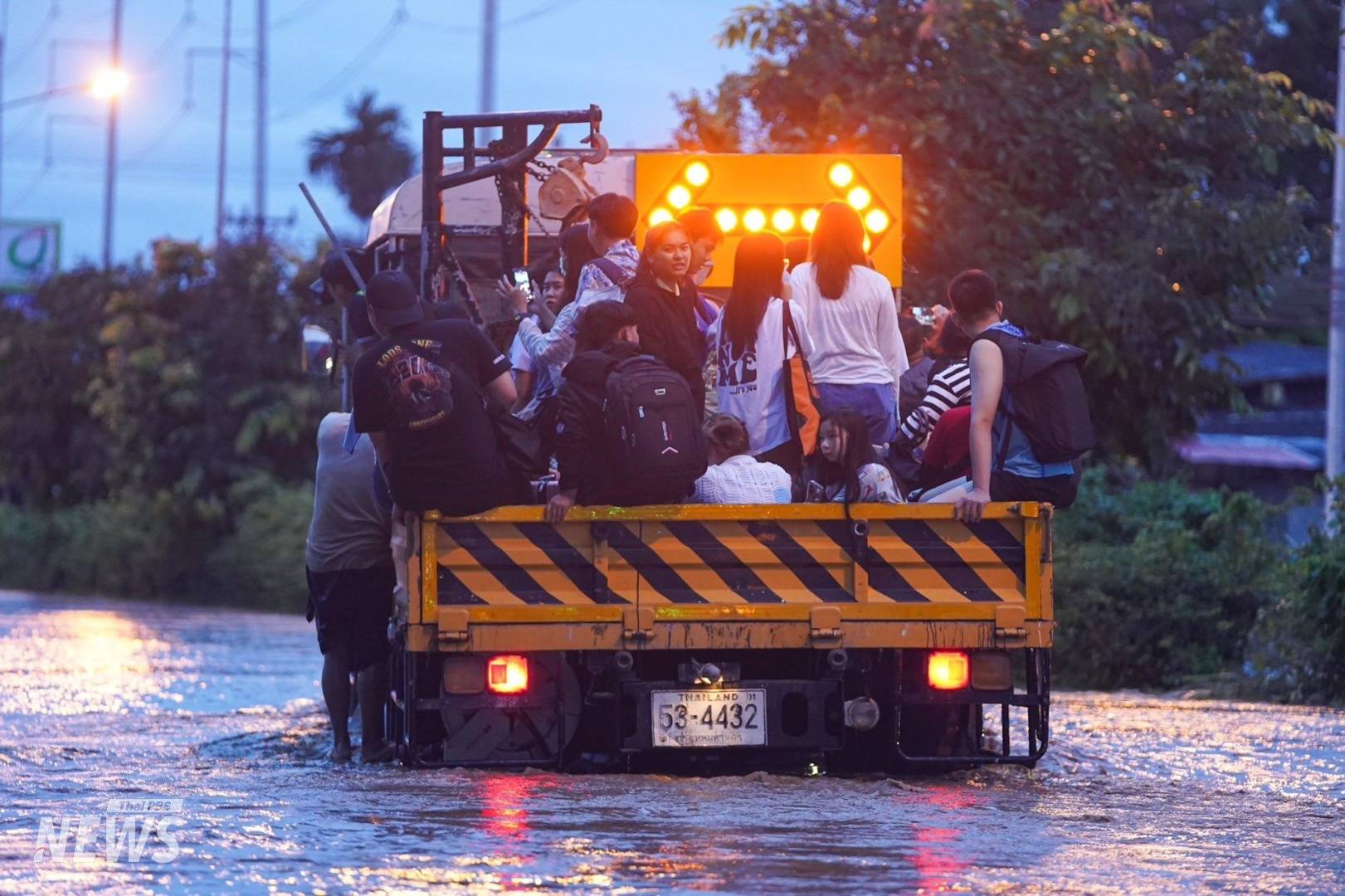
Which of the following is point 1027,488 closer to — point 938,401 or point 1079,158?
point 938,401

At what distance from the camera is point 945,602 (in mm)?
9055

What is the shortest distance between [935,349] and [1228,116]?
31.7ft

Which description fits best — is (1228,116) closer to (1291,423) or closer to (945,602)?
(945,602)

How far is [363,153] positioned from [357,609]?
77.1 meters

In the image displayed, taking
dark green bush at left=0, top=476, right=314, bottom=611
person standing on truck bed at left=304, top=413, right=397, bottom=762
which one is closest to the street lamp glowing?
dark green bush at left=0, top=476, right=314, bottom=611

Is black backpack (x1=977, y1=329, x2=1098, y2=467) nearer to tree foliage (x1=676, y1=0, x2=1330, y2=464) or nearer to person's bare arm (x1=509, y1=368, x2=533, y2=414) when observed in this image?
person's bare arm (x1=509, y1=368, x2=533, y2=414)

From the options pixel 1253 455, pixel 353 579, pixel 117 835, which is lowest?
pixel 117 835

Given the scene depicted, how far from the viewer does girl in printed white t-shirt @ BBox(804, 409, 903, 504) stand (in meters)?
9.45

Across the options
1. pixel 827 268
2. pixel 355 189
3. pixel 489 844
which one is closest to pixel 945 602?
pixel 827 268

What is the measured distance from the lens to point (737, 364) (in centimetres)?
993

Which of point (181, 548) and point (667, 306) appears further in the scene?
A: point (181, 548)

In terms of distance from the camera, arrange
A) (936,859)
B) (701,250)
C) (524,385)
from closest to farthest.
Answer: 1. (936,859)
2. (524,385)
3. (701,250)

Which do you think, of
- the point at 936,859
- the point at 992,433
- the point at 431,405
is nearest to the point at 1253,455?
the point at 992,433

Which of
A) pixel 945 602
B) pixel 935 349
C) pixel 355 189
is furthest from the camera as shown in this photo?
pixel 355 189
